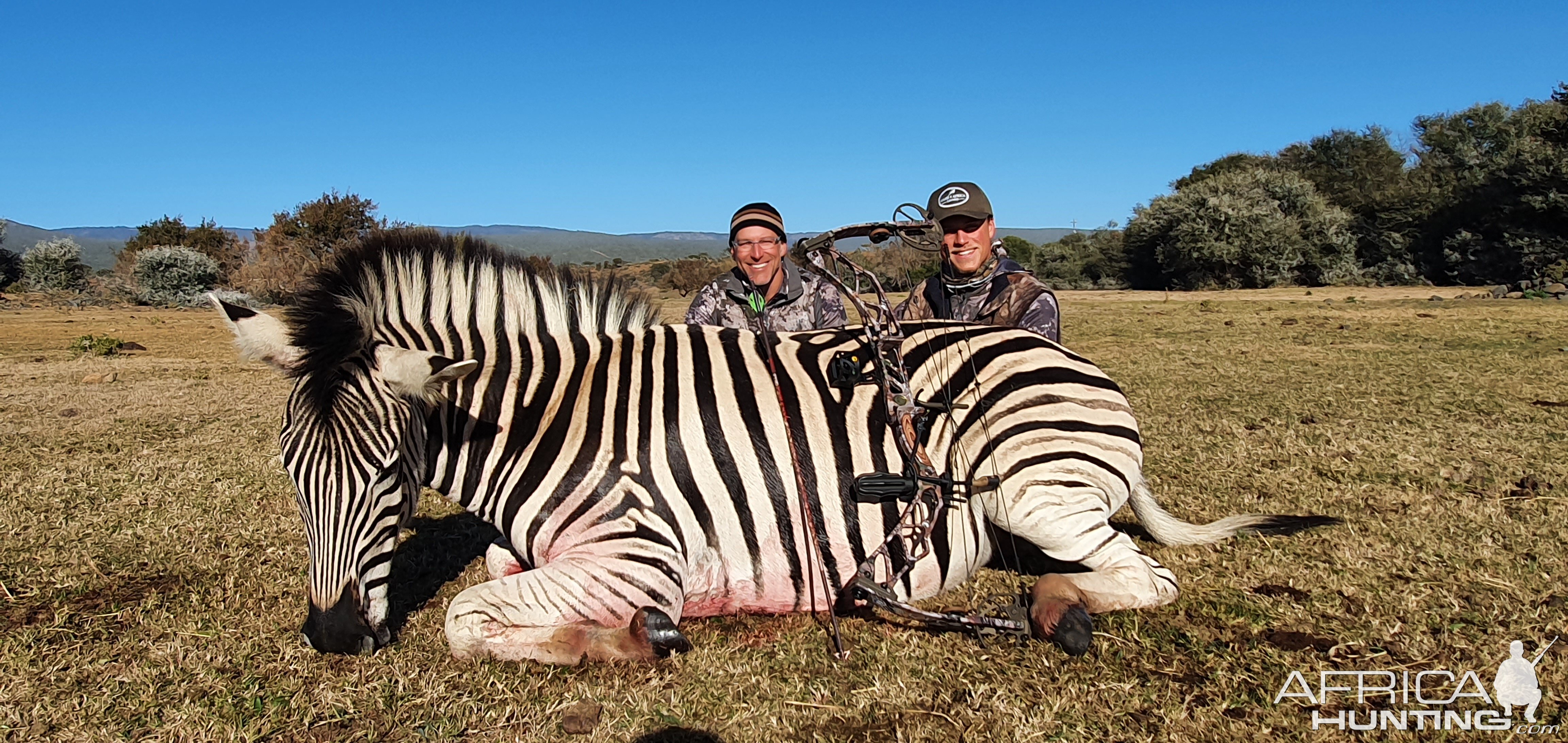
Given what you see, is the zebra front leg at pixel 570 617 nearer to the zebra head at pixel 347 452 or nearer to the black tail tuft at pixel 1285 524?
the zebra head at pixel 347 452

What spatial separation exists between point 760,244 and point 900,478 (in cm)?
280

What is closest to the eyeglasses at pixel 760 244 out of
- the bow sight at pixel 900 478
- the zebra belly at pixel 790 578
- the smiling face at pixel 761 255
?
the smiling face at pixel 761 255

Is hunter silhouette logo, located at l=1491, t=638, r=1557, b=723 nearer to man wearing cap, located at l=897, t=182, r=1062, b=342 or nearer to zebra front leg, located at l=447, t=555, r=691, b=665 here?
man wearing cap, located at l=897, t=182, r=1062, b=342

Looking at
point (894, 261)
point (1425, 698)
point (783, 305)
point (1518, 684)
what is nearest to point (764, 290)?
point (783, 305)

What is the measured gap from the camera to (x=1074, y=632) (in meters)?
3.37

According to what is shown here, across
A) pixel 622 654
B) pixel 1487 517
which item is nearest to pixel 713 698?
pixel 622 654

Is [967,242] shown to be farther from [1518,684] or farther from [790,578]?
[1518,684]

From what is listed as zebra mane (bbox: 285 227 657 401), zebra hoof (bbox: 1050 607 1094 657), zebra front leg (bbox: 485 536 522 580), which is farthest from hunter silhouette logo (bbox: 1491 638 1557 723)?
zebra front leg (bbox: 485 536 522 580)

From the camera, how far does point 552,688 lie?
10.7ft

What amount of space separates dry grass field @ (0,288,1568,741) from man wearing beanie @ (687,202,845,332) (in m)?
2.18

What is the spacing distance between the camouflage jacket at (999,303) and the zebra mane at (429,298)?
156cm

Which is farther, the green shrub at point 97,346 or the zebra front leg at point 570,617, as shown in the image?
the green shrub at point 97,346

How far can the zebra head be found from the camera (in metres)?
3.26

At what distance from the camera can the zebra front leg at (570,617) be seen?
3.38 metres
